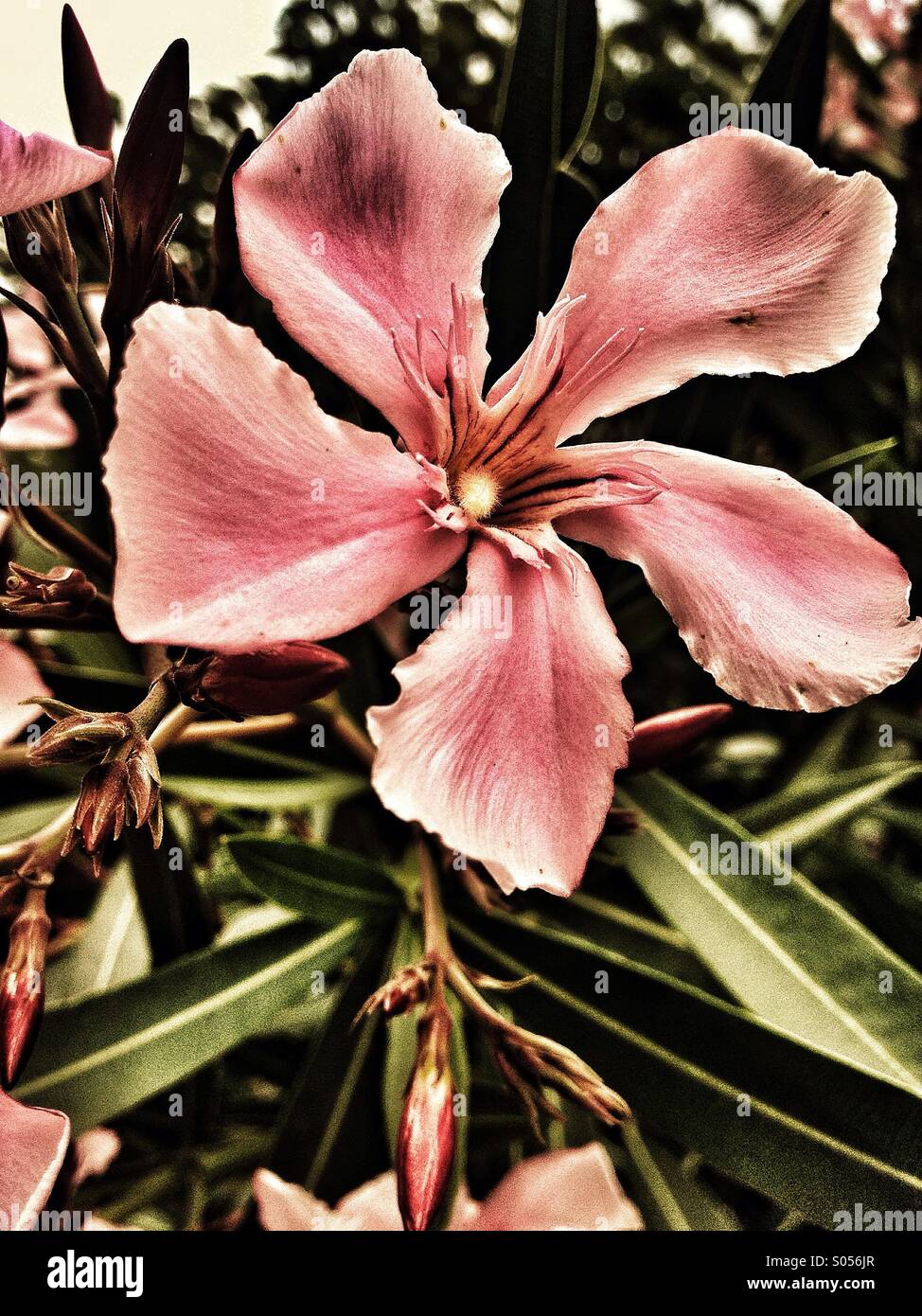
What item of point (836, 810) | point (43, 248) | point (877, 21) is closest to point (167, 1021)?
point (43, 248)

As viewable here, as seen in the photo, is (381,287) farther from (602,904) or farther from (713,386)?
(602,904)

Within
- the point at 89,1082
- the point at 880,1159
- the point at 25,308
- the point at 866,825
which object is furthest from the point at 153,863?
the point at 866,825

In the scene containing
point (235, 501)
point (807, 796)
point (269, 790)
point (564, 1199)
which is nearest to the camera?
point (235, 501)

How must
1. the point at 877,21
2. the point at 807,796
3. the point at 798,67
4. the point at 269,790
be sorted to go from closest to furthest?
1. the point at 798,67
2. the point at 269,790
3. the point at 807,796
4. the point at 877,21

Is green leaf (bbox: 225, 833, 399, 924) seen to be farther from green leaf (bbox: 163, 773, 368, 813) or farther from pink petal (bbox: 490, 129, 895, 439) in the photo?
pink petal (bbox: 490, 129, 895, 439)

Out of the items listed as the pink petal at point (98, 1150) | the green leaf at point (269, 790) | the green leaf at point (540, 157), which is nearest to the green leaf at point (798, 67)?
the green leaf at point (540, 157)

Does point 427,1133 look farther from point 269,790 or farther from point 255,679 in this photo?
point 269,790
